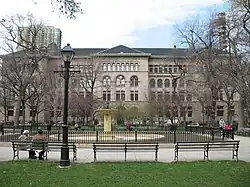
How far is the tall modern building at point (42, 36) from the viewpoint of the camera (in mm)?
46062

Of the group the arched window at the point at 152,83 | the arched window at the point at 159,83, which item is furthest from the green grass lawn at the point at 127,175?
the arched window at the point at 159,83

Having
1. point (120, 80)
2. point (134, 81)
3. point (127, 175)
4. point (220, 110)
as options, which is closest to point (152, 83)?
point (134, 81)

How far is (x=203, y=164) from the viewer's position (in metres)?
14.0

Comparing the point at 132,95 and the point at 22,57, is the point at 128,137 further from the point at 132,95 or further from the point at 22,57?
the point at 132,95

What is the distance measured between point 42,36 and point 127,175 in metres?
42.2

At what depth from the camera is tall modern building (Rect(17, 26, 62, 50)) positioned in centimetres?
4606

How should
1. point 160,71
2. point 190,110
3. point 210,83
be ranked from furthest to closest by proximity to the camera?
point 160,71
point 190,110
point 210,83

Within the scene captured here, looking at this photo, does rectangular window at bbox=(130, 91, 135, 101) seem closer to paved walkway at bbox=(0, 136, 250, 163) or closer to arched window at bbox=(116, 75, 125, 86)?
arched window at bbox=(116, 75, 125, 86)

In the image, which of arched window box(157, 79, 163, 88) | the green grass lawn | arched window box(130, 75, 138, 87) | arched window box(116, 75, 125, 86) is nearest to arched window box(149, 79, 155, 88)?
arched window box(157, 79, 163, 88)

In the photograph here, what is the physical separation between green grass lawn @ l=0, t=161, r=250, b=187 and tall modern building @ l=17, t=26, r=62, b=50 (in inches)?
1373

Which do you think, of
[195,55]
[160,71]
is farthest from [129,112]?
[160,71]

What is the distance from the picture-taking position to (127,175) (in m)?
11.4

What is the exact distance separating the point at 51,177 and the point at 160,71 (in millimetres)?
92843

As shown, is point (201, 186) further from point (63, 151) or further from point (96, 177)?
point (63, 151)
